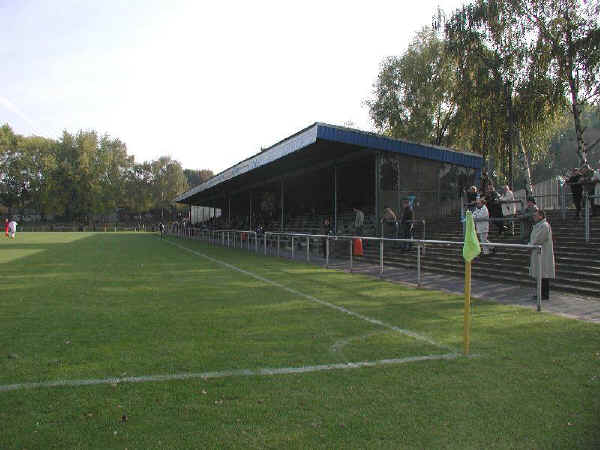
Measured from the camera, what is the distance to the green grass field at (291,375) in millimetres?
2986

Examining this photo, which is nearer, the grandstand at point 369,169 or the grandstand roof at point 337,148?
the grandstand roof at point 337,148

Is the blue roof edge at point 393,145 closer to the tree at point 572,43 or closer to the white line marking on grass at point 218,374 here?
the tree at point 572,43

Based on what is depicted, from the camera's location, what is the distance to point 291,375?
4090mm

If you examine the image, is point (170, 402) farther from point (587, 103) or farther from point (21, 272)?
point (587, 103)

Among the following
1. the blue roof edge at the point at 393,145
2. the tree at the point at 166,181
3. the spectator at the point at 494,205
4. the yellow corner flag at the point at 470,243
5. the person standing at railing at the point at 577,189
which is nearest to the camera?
the yellow corner flag at the point at 470,243

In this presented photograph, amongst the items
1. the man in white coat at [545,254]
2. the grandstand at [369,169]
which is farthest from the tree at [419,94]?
the man in white coat at [545,254]

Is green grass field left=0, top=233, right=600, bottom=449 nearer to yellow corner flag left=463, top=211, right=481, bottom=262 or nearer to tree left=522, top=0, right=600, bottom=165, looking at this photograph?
yellow corner flag left=463, top=211, right=481, bottom=262

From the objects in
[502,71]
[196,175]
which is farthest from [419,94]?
[196,175]

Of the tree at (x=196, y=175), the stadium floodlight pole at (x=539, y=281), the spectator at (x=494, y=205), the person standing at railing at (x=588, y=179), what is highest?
the tree at (x=196, y=175)

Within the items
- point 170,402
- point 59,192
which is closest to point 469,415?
point 170,402

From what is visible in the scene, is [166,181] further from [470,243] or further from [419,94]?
[470,243]

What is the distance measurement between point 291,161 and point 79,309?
18211 millimetres

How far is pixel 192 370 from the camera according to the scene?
4.21 meters

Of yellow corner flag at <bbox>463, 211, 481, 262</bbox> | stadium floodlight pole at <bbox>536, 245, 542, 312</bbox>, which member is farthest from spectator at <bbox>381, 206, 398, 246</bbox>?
yellow corner flag at <bbox>463, 211, 481, 262</bbox>
